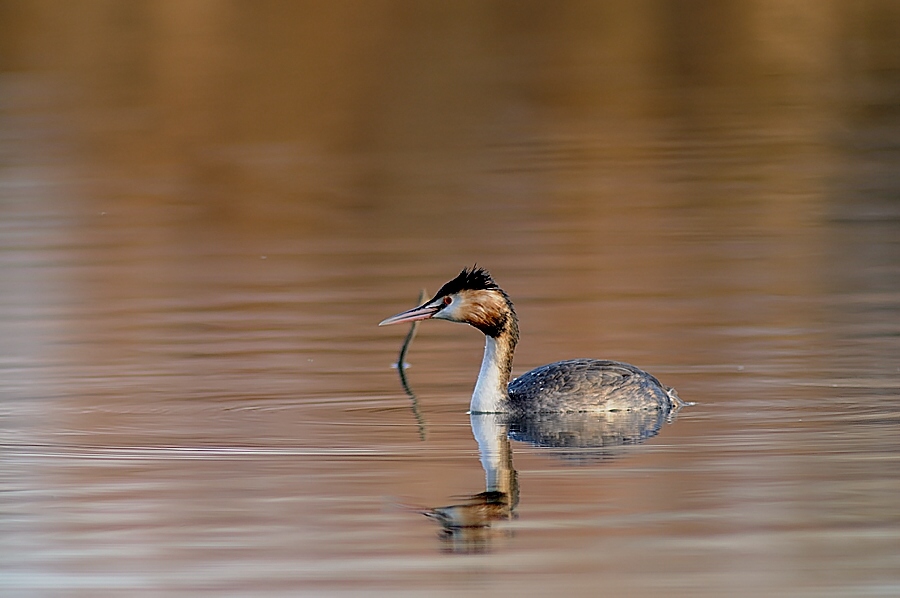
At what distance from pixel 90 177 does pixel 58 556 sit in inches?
644

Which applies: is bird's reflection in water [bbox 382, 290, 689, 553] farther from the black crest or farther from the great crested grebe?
the black crest

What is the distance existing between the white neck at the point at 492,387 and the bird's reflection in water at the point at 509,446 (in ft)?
0.17

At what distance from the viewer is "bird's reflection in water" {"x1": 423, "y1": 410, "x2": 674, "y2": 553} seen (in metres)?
7.39

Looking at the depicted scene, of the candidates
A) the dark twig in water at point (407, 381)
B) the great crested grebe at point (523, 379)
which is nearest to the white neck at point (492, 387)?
the great crested grebe at point (523, 379)

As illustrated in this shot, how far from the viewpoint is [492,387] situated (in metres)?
10.1

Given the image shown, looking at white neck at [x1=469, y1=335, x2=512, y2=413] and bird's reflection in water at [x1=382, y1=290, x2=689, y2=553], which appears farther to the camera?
white neck at [x1=469, y1=335, x2=512, y2=413]

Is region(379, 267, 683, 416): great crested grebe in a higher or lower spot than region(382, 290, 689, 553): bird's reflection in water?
higher

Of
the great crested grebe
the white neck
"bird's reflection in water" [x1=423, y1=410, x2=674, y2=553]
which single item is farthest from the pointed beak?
"bird's reflection in water" [x1=423, y1=410, x2=674, y2=553]

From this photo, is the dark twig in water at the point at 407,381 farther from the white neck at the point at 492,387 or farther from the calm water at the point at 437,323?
the white neck at the point at 492,387

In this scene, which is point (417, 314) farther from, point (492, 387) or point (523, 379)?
point (523, 379)

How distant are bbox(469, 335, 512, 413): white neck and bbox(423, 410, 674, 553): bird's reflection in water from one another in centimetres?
5

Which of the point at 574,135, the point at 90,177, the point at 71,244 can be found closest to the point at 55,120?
the point at 90,177

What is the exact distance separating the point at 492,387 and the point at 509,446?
886 millimetres

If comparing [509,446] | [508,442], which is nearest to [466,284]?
[508,442]
